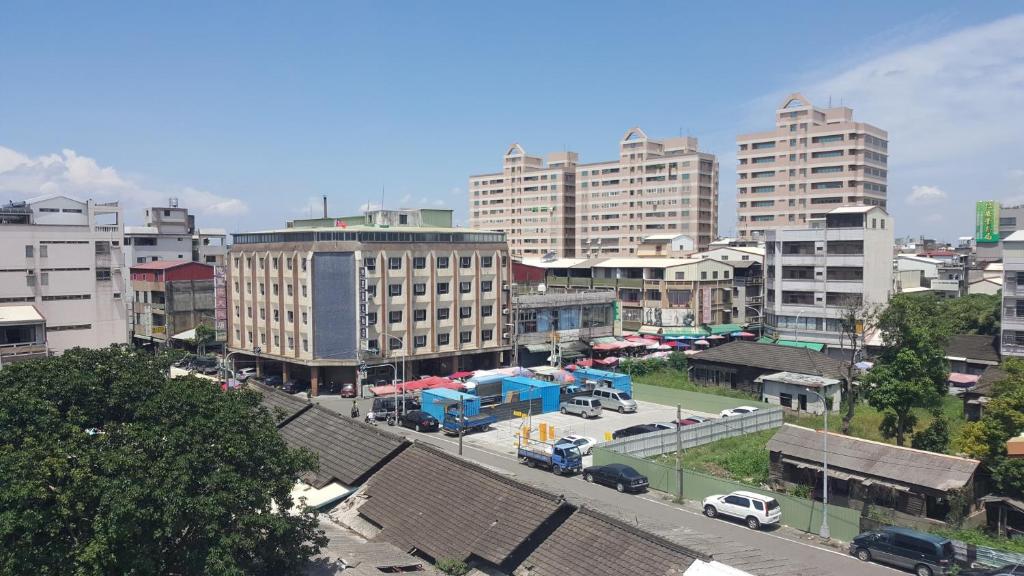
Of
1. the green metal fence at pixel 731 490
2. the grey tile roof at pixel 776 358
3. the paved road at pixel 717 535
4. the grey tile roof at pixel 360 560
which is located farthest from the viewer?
the grey tile roof at pixel 776 358

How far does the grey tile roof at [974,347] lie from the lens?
6512 centimetres

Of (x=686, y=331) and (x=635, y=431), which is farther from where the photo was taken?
(x=686, y=331)

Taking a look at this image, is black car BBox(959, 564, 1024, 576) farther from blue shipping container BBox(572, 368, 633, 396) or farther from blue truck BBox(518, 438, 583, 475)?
blue shipping container BBox(572, 368, 633, 396)

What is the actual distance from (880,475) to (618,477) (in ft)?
39.3

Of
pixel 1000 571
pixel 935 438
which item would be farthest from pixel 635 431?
pixel 1000 571

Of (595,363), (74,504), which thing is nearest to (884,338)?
(595,363)

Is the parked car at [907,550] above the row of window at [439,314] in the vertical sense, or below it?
below

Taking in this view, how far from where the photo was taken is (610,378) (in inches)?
2454

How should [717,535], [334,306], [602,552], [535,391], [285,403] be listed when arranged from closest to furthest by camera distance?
[602,552] → [717,535] → [285,403] → [535,391] → [334,306]

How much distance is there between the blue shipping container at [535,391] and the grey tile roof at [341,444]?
22204mm

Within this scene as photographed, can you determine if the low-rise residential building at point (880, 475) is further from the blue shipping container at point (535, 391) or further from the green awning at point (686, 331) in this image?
the green awning at point (686, 331)

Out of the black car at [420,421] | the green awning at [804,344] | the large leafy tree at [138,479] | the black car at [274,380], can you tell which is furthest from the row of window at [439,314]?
the large leafy tree at [138,479]

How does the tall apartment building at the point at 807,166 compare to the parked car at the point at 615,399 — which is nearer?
the parked car at the point at 615,399

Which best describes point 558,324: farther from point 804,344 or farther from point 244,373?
point 244,373
